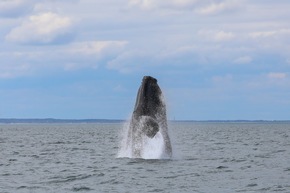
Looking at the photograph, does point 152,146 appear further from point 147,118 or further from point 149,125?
point 147,118

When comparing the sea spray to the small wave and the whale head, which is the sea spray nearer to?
the whale head

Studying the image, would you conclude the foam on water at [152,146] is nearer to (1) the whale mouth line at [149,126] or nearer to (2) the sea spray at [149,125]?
(2) the sea spray at [149,125]

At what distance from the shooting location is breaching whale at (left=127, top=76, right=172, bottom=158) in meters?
26.9

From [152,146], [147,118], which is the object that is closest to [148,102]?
[147,118]

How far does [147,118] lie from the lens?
88.7 ft

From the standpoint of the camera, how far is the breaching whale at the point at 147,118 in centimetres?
2693

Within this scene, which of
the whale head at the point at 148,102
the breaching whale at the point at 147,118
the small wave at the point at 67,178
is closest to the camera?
the small wave at the point at 67,178

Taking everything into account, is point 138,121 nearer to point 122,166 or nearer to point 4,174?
point 122,166

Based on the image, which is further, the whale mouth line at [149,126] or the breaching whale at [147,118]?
the breaching whale at [147,118]

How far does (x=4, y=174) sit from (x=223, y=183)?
8.95 meters

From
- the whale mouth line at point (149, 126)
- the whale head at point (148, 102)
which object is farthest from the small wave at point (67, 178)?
the whale head at point (148, 102)

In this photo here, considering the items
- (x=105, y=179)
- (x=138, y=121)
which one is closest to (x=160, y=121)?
(x=138, y=121)

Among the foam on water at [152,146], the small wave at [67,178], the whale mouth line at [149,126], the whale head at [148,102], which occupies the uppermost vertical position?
the whale head at [148,102]

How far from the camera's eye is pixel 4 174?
1001 inches
